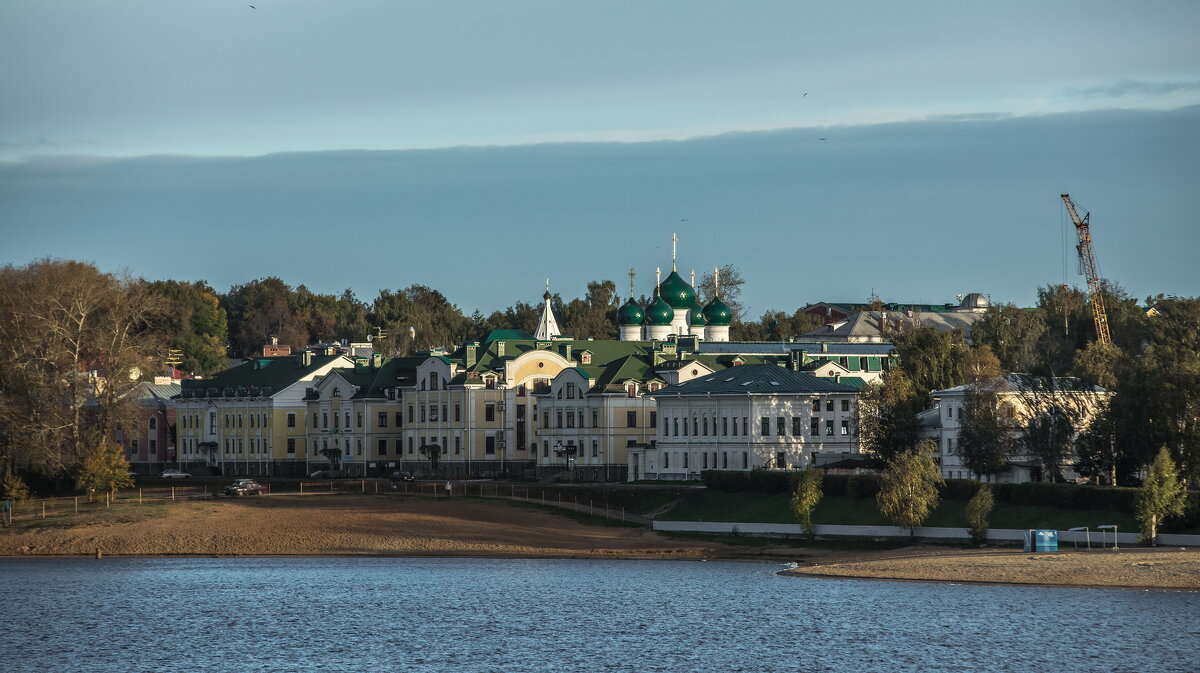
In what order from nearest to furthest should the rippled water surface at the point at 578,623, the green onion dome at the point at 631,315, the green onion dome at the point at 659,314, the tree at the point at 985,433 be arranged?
the rippled water surface at the point at 578,623 → the tree at the point at 985,433 → the green onion dome at the point at 659,314 → the green onion dome at the point at 631,315

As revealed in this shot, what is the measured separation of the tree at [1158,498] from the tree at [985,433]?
17.4 meters

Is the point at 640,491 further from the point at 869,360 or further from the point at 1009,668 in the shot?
the point at 1009,668

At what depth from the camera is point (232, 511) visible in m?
103

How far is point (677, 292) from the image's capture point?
147250mm

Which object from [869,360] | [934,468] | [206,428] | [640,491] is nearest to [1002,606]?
[934,468]

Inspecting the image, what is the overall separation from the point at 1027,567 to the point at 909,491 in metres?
9.67

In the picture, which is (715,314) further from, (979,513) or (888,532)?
(979,513)

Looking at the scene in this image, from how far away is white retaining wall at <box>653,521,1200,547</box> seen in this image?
7300cm

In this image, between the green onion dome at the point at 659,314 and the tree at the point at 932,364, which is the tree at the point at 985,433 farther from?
the green onion dome at the point at 659,314

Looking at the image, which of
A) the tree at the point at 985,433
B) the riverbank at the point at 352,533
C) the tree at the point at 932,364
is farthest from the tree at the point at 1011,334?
the riverbank at the point at 352,533

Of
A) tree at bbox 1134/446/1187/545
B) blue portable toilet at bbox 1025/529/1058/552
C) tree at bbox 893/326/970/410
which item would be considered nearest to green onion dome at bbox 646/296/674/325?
tree at bbox 893/326/970/410

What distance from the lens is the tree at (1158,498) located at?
70.8 m

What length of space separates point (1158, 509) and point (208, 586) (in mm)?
43486

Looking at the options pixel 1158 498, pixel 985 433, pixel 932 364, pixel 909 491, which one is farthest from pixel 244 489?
pixel 1158 498
